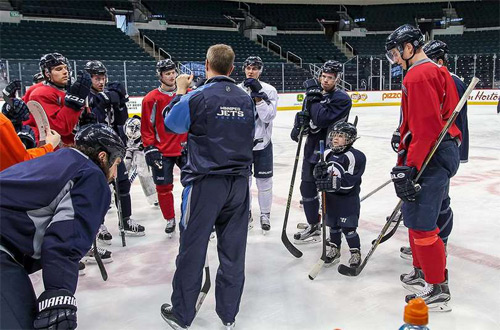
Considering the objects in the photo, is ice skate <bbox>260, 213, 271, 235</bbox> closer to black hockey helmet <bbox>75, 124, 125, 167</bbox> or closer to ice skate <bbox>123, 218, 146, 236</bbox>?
ice skate <bbox>123, 218, 146, 236</bbox>

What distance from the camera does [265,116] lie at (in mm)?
3494

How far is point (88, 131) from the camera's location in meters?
1.55

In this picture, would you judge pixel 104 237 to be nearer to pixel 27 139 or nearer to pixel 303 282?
pixel 27 139

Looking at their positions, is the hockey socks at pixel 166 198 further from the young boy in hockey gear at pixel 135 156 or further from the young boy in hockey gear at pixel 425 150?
the young boy in hockey gear at pixel 425 150

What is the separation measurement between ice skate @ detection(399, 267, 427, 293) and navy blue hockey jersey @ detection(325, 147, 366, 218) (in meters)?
0.47

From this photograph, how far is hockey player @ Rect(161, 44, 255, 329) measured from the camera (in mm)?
2045

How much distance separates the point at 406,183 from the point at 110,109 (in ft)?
7.96

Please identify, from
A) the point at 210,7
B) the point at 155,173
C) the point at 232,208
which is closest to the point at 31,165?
the point at 232,208

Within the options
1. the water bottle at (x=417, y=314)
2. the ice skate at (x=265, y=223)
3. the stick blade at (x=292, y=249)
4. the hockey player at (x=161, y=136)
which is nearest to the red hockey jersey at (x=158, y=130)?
the hockey player at (x=161, y=136)

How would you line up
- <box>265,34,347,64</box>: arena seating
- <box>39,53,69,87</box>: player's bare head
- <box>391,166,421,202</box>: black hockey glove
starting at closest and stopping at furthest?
1. <box>391,166,421,202</box>: black hockey glove
2. <box>39,53,69,87</box>: player's bare head
3. <box>265,34,347,64</box>: arena seating

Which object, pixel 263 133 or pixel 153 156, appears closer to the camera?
pixel 153 156

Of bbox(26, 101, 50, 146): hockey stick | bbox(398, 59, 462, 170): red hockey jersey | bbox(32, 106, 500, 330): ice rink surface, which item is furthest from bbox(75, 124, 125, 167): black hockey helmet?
bbox(398, 59, 462, 170): red hockey jersey

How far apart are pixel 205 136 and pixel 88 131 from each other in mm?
603

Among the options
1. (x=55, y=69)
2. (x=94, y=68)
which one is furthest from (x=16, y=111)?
(x=94, y=68)
